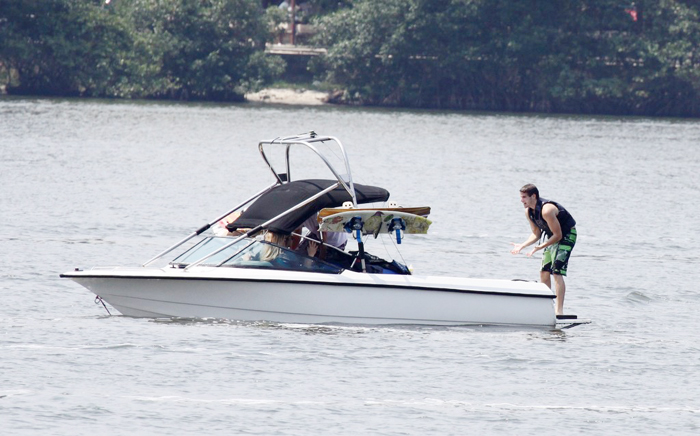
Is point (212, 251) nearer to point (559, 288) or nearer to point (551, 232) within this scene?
point (551, 232)

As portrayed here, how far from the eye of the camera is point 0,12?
81.4 metres

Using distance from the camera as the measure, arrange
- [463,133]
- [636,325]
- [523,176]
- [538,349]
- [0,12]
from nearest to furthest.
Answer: [538,349], [636,325], [523,176], [463,133], [0,12]

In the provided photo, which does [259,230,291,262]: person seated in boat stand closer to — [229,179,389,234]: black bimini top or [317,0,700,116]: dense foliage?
[229,179,389,234]: black bimini top

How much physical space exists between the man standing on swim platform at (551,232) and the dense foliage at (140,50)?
220 ft

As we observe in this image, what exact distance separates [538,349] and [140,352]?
4534 mm

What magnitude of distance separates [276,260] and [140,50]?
69.1m

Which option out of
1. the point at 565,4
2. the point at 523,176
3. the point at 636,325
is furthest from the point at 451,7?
the point at 636,325

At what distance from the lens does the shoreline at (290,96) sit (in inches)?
3351

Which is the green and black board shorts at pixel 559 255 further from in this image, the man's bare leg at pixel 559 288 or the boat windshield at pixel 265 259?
the boat windshield at pixel 265 259

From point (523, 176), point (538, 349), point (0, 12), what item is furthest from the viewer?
point (0, 12)

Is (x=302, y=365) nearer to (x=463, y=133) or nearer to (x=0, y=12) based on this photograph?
(x=463, y=133)

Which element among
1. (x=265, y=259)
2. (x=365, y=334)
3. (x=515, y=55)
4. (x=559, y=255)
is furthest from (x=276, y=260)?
(x=515, y=55)

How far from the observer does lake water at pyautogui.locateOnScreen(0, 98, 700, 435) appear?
12203 mm

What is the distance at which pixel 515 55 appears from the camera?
8488 cm
